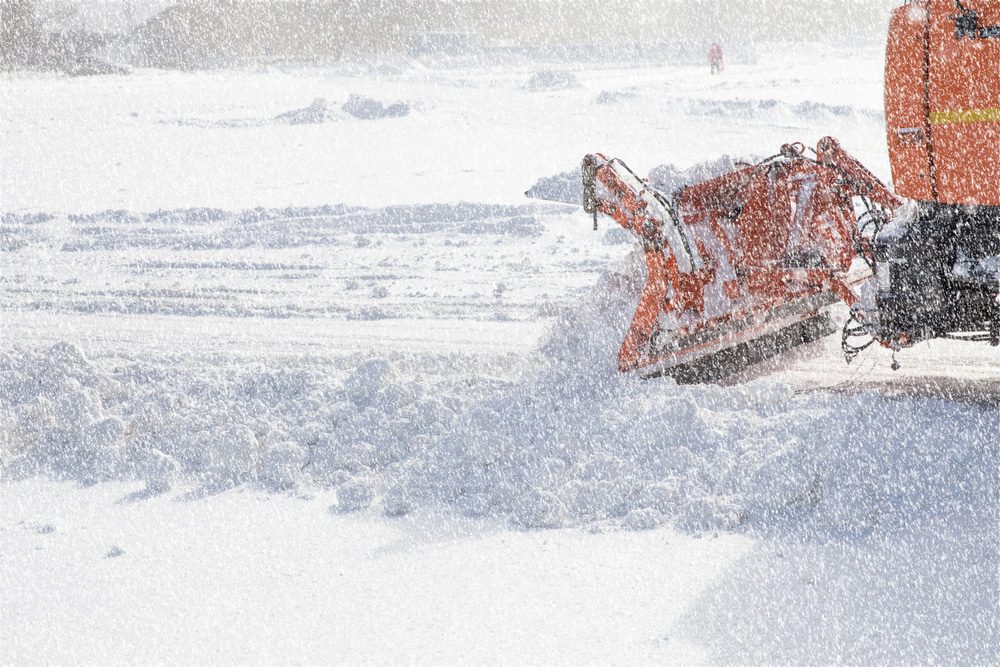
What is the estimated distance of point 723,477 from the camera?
4594 millimetres

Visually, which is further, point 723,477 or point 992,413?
point 992,413

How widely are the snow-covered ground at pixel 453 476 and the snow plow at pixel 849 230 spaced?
0.34 m

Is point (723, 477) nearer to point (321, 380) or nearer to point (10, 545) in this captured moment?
point (321, 380)

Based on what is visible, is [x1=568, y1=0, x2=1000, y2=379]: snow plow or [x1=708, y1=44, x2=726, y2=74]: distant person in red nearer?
[x1=568, y1=0, x2=1000, y2=379]: snow plow

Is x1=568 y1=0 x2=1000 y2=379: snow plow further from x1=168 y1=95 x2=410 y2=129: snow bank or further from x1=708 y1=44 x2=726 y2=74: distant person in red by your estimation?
x1=708 y1=44 x2=726 y2=74: distant person in red

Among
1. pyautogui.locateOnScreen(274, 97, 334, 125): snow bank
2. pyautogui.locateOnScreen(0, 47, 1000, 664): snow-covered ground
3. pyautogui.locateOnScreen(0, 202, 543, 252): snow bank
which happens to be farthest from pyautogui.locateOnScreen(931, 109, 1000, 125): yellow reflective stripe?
pyautogui.locateOnScreen(274, 97, 334, 125): snow bank

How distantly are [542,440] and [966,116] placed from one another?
2.22m

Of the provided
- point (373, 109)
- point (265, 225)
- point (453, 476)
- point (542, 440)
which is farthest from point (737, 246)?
point (373, 109)

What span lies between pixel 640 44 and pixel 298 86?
13.0m

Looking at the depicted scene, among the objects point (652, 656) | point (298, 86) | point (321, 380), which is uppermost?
point (298, 86)

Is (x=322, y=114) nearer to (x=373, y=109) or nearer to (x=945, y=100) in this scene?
(x=373, y=109)

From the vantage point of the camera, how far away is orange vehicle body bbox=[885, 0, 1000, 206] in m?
4.50

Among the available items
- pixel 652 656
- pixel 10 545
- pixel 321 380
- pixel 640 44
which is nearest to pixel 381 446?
pixel 321 380

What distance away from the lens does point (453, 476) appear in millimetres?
4891
